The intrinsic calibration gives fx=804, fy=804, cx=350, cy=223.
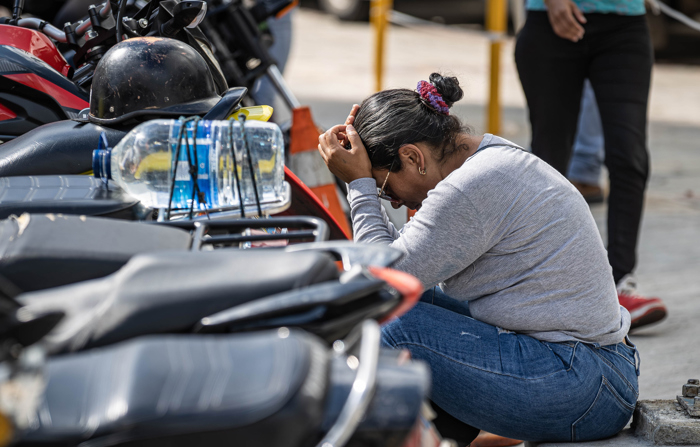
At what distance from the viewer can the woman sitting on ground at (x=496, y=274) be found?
1.78m

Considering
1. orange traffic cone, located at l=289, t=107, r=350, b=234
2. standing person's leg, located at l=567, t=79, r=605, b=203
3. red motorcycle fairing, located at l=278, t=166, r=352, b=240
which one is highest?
red motorcycle fairing, located at l=278, t=166, r=352, b=240

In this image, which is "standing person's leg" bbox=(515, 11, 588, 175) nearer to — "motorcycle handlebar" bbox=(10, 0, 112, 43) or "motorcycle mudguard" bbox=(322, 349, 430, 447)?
"motorcycle handlebar" bbox=(10, 0, 112, 43)

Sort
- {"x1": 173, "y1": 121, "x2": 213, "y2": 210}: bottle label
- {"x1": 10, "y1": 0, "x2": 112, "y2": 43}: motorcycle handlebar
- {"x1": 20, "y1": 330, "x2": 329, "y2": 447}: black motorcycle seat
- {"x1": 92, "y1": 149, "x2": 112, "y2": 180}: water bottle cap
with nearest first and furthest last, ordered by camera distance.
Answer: {"x1": 20, "y1": 330, "x2": 329, "y2": 447}: black motorcycle seat, {"x1": 173, "y1": 121, "x2": 213, "y2": 210}: bottle label, {"x1": 92, "y1": 149, "x2": 112, "y2": 180}: water bottle cap, {"x1": 10, "y1": 0, "x2": 112, "y2": 43}: motorcycle handlebar

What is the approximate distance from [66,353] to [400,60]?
28.5ft

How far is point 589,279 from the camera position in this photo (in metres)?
1.82

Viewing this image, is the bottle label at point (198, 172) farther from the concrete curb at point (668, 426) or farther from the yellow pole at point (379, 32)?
the yellow pole at point (379, 32)

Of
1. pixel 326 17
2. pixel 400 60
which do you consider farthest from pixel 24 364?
pixel 326 17

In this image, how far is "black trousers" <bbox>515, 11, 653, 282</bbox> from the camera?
2.99 metres

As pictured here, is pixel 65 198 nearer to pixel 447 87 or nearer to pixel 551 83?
pixel 447 87

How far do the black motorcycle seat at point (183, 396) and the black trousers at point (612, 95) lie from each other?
236 cm

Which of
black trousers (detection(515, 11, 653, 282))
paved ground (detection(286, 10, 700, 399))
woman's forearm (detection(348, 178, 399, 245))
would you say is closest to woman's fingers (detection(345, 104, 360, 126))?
woman's forearm (detection(348, 178, 399, 245))

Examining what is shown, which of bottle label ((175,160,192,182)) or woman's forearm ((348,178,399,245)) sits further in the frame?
woman's forearm ((348,178,399,245))

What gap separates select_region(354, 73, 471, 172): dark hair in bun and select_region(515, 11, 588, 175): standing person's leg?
1.36 metres

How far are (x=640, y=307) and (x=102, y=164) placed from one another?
2032 mm
